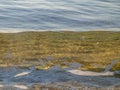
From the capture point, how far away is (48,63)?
537 cm

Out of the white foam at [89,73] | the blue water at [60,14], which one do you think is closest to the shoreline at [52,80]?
the white foam at [89,73]

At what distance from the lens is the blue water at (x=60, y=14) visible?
9445 millimetres

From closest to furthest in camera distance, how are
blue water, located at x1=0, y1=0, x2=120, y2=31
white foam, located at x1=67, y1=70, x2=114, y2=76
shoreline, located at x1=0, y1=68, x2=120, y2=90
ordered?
1. shoreline, located at x1=0, y1=68, x2=120, y2=90
2. white foam, located at x1=67, y1=70, x2=114, y2=76
3. blue water, located at x1=0, y1=0, x2=120, y2=31

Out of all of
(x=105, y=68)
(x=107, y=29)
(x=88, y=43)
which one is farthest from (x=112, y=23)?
(x=105, y=68)

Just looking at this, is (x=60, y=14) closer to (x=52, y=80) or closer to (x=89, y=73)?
(x=89, y=73)

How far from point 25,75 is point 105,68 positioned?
1.44 meters

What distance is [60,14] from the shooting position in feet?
35.9

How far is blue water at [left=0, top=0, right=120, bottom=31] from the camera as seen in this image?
31.0 ft

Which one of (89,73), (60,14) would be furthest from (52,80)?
(60,14)

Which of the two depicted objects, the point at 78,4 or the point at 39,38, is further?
the point at 78,4

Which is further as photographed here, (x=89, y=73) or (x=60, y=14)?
(x=60, y=14)

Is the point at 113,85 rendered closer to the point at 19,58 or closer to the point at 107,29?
the point at 19,58

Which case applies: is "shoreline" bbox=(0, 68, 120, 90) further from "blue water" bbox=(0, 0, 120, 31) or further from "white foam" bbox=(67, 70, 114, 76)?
"blue water" bbox=(0, 0, 120, 31)

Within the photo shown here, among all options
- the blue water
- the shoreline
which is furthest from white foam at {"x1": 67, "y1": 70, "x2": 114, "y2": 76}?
the blue water
